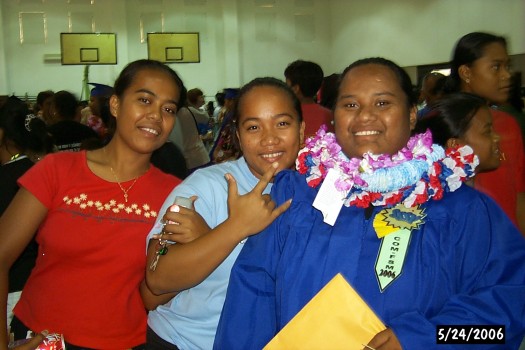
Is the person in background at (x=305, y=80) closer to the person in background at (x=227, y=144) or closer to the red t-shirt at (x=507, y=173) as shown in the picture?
the red t-shirt at (x=507, y=173)

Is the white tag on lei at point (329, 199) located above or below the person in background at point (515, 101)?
below

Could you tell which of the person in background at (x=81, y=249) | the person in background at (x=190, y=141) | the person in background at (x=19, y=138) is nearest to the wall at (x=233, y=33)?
the person in background at (x=190, y=141)

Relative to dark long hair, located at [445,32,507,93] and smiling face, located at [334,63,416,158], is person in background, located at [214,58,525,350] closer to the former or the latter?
smiling face, located at [334,63,416,158]

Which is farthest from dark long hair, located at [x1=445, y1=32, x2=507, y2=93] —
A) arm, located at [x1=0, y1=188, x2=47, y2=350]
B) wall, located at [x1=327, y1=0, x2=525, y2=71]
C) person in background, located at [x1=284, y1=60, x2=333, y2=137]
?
wall, located at [x1=327, y1=0, x2=525, y2=71]

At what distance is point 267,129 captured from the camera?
76.7 inches

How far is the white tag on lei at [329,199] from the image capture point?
162 centimetres

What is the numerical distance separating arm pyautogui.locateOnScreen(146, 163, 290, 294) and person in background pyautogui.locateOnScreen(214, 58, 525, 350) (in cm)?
7

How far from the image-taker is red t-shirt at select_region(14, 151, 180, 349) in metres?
1.97

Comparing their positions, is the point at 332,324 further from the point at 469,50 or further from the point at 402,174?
the point at 469,50

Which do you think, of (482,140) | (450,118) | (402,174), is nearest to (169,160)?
(450,118)

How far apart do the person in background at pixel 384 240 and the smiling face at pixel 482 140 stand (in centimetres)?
73

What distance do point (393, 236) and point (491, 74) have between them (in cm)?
207
